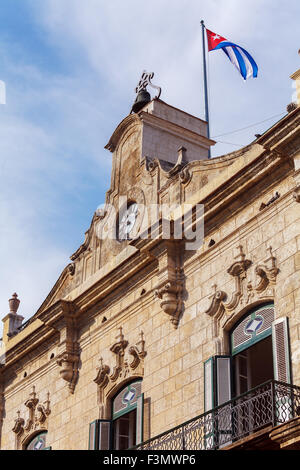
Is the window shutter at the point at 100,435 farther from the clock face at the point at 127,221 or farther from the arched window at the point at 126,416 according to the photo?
the clock face at the point at 127,221

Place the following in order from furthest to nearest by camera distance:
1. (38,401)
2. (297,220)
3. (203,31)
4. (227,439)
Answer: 1. (203,31)
2. (38,401)
3. (297,220)
4. (227,439)

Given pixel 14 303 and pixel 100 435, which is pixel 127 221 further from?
pixel 14 303

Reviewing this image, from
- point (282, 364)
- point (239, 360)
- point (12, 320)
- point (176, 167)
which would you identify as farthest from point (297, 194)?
point (12, 320)

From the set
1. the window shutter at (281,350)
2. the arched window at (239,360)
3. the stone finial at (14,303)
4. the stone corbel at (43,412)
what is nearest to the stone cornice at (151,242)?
the stone corbel at (43,412)

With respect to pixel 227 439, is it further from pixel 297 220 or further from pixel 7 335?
pixel 7 335

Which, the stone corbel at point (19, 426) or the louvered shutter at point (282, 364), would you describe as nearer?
the louvered shutter at point (282, 364)

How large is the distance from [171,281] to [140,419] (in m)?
2.63

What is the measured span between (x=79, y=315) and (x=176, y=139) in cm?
469

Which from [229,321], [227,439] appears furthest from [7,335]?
[227,439]

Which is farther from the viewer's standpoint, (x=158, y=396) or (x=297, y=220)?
(x=158, y=396)

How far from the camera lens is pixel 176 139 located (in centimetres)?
2233

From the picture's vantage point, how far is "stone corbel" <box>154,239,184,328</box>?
707 inches

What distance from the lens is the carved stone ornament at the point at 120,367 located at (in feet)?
61.3

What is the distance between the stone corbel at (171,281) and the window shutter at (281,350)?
A: 3.06 metres
